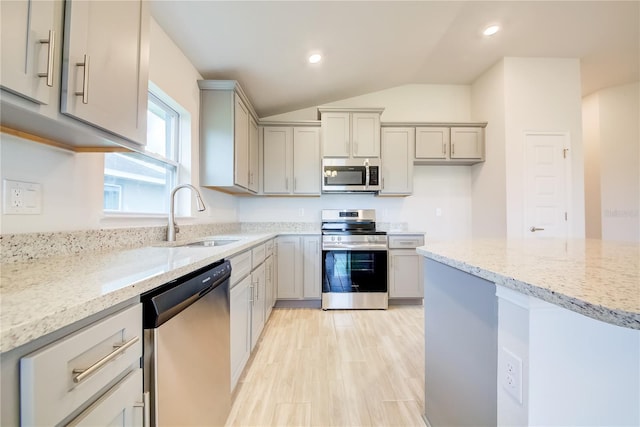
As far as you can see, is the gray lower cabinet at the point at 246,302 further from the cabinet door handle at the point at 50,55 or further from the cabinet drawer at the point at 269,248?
the cabinet door handle at the point at 50,55

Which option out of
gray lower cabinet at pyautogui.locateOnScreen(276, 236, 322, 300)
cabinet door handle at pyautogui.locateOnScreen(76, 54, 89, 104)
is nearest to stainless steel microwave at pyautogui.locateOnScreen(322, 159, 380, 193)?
gray lower cabinet at pyautogui.locateOnScreen(276, 236, 322, 300)

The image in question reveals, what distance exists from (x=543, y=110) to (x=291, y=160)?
3.16 m

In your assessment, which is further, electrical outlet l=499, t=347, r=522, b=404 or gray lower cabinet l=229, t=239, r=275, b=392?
gray lower cabinet l=229, t=239, r=275, b=392

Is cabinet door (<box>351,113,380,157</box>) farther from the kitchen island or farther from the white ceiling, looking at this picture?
the kitchen island

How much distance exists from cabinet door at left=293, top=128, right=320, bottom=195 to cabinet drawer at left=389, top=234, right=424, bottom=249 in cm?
113

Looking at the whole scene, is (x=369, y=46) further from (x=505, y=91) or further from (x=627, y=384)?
(x=627, y=384)

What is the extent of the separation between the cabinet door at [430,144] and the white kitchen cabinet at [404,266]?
1120mm

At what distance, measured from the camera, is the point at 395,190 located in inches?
131

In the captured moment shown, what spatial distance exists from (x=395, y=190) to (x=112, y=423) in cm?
321

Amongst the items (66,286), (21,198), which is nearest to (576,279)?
(66,286)

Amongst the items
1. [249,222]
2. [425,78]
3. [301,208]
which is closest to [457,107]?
[425,78]

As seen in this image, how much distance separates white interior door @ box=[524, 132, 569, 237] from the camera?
300 centimetres

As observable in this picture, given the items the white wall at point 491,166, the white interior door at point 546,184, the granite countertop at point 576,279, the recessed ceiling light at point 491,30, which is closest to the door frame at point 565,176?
the white interior door at point 546,184

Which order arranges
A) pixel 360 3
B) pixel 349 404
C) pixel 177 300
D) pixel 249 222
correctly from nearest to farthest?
pixel 177 300
pixel 349 404
pixel 360 3
pixel 249 222
